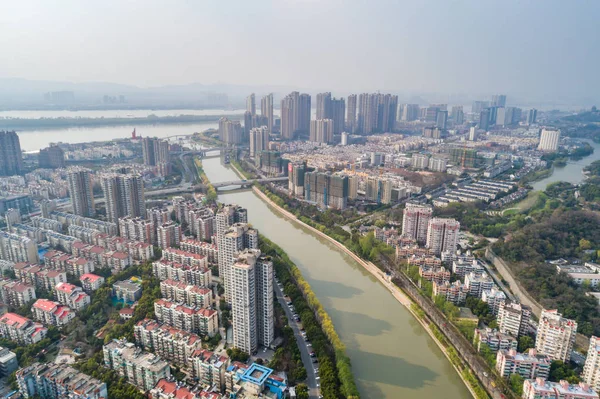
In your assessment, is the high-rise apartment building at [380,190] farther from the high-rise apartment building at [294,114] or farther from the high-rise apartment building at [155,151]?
the high-rise apartment building at [294,114]

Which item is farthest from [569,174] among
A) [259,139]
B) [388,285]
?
[259,139]

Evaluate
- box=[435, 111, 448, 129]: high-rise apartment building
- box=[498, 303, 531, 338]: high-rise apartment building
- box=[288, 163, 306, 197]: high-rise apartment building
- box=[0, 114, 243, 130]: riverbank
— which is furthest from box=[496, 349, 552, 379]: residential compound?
box=[0, 114, 243, 130]: riverbank

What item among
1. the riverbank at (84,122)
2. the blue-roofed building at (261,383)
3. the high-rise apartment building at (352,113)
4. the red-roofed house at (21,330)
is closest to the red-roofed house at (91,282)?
the red-roofed house at (21,330)

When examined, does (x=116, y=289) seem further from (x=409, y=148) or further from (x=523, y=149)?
(x=523, y=149)

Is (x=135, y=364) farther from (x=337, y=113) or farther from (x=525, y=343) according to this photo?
(x=337, y=113)

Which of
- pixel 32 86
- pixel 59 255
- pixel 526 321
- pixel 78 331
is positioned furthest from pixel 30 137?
pixel 526 321

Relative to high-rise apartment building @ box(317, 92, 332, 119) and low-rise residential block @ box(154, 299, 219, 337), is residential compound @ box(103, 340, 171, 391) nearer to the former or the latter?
low-rise residential block @ box(154, 299, 219, 337)
